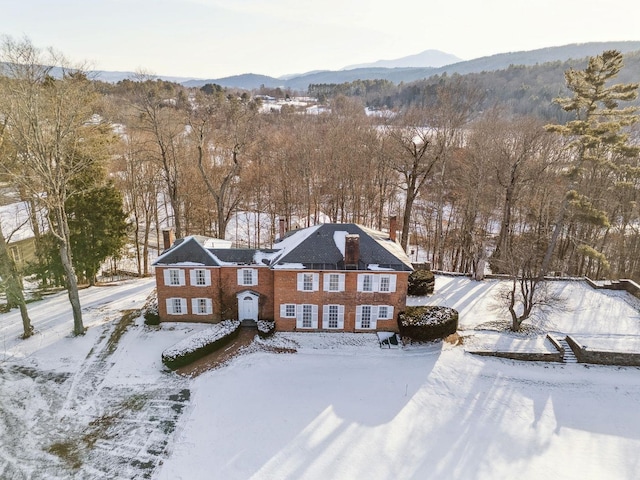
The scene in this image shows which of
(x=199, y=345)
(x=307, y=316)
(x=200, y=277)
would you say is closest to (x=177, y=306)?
(x=200, y=277)

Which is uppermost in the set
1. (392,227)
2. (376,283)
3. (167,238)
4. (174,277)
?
(392,227)

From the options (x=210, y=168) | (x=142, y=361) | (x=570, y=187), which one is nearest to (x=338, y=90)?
(x=210, y=168)

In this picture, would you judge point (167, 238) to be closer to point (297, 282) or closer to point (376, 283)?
point (297, 282)

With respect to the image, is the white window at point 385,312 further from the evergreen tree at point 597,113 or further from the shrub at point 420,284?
the evergreen tree at point 597,113

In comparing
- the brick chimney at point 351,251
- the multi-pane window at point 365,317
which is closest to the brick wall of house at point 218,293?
the brick chimney at point 351,251

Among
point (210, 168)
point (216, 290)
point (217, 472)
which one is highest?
point (210, 168)

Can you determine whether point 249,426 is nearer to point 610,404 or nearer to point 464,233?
point 610,404
